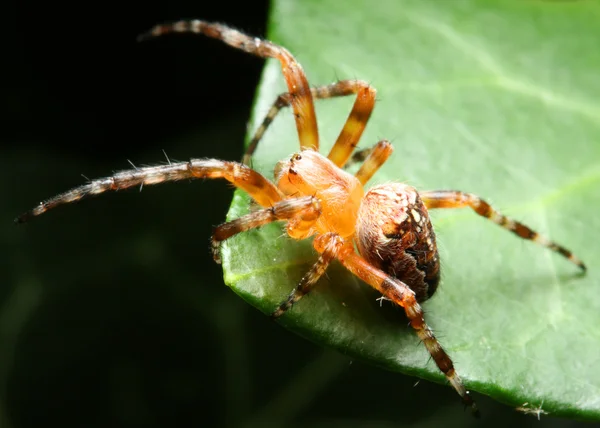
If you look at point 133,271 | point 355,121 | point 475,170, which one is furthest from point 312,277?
point 133,271

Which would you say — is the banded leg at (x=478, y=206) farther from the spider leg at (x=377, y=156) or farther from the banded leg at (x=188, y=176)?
the banded leg at (x=188, y=176)

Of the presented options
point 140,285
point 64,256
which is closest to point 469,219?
point 140,285

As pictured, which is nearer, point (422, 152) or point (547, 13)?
point (422, 152)

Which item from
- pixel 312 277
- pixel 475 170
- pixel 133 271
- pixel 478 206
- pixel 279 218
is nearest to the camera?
pixel 312 277

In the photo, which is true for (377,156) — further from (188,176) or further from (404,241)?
(188,176)

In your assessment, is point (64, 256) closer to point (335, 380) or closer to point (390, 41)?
point (335, 380)

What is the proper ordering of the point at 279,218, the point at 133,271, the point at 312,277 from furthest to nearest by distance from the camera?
the point at 133,271 → the point at 279,218 → the point at 312,277

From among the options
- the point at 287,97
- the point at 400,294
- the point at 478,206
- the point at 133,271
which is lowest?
the point at 133,271
